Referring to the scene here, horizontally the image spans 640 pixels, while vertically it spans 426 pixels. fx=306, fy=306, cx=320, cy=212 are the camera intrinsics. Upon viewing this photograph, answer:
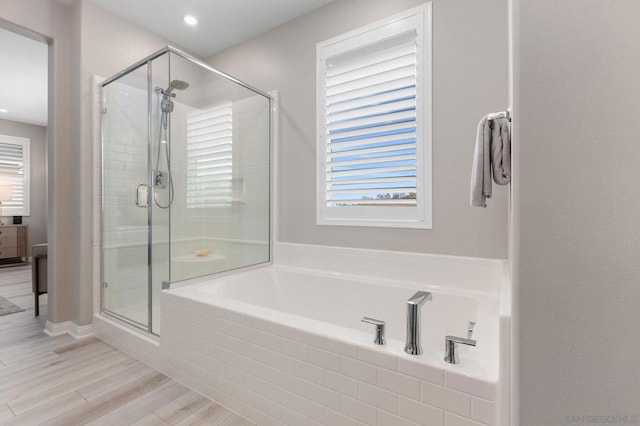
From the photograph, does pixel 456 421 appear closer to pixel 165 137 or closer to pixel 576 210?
pixel 576 210

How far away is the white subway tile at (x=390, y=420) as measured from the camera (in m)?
1.10

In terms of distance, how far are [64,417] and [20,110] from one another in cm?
571

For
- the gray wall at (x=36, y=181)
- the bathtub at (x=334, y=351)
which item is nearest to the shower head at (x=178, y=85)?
the bathtub at (x=334, y=351)

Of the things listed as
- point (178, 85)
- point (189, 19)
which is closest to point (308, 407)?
point (178, 85)

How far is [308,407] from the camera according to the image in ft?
4.36

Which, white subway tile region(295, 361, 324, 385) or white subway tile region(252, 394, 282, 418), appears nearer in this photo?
white subway tile region(295, 361, 324, 385)

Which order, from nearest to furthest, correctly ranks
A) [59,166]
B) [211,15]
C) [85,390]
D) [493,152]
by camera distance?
[493,152], [85,390], [59,166], [211,15]

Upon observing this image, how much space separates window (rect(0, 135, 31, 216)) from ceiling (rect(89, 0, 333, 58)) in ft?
15.6

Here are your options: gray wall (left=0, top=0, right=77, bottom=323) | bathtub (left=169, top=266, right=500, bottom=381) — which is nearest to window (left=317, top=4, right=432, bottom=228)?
bathtub (left=169, top=266, right=500, bottom=381)

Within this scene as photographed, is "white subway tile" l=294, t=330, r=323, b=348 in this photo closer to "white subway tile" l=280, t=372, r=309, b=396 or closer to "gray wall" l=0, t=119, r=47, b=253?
"white subway tile" l=280, t=372, r=309, b=396

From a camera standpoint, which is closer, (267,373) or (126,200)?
(267,373)

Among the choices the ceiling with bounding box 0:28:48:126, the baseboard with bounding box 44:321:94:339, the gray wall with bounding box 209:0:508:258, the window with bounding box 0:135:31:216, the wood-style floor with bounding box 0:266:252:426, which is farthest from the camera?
the window with bounding box 0:135:31:216

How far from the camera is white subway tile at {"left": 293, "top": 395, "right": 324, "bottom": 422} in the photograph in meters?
1.30

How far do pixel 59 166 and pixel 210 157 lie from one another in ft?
3.92
